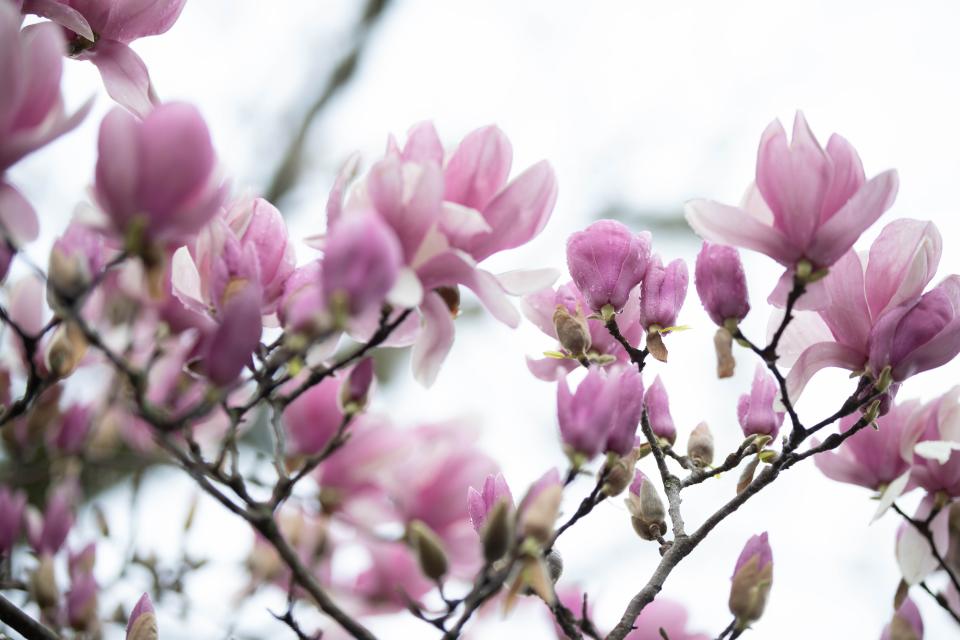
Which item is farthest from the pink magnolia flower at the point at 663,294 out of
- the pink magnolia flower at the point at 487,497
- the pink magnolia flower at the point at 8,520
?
the pink magnolia flower at the point at 8,520

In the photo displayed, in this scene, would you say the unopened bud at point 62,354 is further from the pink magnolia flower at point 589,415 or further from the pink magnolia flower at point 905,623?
the pink magnolia flower at point 905,623

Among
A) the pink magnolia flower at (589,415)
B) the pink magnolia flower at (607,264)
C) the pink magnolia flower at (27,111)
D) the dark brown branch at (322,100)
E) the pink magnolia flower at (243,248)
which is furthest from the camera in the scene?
the dark brown branch at (322,100)

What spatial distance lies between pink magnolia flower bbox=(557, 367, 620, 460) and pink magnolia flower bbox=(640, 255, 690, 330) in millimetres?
194

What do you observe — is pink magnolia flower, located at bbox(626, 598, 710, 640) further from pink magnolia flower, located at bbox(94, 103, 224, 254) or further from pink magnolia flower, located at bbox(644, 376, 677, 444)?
pink magnolia flower, located at bbox(94, 103, 224, 254)

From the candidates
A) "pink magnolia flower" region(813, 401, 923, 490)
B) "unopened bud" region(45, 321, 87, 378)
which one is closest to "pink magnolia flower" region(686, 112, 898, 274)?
"pink magnolia flower" region(813, 401, 923, 490)

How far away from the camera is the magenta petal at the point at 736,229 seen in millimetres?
739

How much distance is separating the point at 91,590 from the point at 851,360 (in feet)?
3.06

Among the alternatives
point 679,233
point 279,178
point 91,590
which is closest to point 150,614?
point 91,590

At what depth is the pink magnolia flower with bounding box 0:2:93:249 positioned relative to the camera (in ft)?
1.82

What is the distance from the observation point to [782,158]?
0.75m

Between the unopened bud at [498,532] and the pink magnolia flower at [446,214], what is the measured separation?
0.46 feet

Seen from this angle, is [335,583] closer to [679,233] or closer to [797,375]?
[797,375]

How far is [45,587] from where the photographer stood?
110 cm

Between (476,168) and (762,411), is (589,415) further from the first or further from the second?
(762,411)
